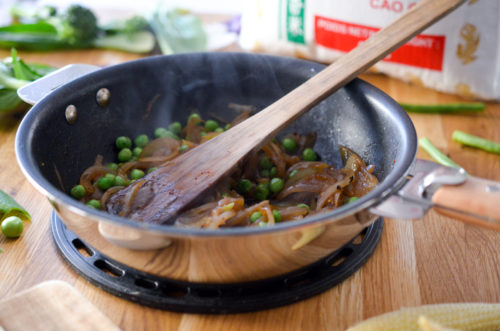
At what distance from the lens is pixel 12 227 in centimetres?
158

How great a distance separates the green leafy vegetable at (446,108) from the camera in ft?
7.44

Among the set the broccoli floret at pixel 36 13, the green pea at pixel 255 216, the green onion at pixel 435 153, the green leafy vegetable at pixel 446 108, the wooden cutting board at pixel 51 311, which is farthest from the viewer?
the broccoli floret at pixel 36 13

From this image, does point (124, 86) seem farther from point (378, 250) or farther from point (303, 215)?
point (378, 250)

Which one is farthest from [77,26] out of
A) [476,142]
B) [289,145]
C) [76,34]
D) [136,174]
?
[476,142]

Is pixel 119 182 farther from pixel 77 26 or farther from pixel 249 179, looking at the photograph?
pixel 77 26

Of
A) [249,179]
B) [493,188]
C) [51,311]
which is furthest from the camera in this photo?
[249,179]

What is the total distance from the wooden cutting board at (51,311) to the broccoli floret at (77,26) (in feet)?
5.75

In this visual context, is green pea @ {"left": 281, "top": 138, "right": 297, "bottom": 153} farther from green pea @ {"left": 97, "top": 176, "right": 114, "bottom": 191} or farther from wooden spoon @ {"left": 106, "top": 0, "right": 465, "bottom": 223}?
green pea @ {"left": 97, "top": 176, "right": 114, "bottom": 191}

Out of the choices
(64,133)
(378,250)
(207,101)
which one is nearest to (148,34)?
(207,101)

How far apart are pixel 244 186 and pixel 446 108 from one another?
104 cm

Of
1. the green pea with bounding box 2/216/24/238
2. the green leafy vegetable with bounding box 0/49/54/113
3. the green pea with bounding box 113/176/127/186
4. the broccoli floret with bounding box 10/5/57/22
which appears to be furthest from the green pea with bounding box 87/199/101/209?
the broccoli floret with bounding box 10/5/57/22

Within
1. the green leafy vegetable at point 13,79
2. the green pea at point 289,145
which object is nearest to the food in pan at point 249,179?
the green pea at point 289,145

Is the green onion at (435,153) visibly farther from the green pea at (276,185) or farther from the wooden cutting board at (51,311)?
the wooden cutting board at (51,311)

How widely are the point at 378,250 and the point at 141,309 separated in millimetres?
680
